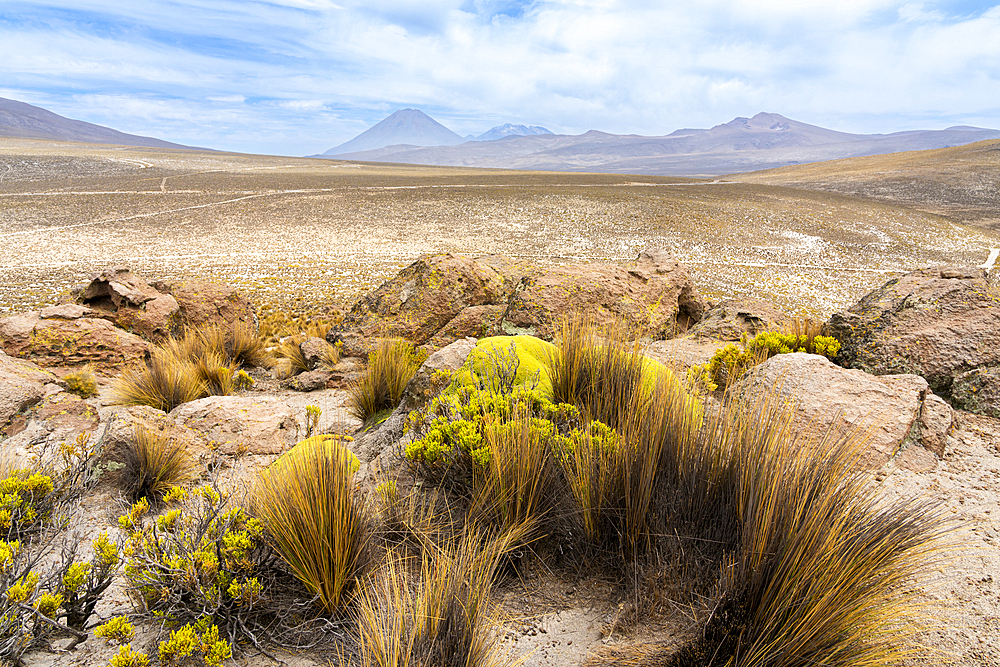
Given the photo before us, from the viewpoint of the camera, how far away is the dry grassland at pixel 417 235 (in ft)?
48.6

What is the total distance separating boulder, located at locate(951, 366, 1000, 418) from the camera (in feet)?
13.1

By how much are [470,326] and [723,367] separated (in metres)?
3.37

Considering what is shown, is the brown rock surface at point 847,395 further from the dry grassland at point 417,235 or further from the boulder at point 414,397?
the dry grassland at point 417,235

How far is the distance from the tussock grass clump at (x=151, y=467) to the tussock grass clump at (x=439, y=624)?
2.35 m

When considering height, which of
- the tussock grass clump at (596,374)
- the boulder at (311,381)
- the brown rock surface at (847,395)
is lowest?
the boulder at (311,381)

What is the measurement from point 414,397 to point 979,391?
4.55 m

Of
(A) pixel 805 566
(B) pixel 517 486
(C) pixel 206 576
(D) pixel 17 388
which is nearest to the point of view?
(A) pixel 805 566

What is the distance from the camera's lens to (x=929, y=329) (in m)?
4.54

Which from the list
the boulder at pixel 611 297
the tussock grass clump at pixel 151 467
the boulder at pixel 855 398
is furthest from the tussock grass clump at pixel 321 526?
the boulder at pixel 611 297

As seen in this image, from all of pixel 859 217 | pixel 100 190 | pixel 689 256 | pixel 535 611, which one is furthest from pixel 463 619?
pixel 100 190

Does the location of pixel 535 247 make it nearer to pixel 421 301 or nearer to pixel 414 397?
pixel 421 301

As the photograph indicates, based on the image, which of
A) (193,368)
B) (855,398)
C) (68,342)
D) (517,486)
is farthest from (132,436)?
(855,398)

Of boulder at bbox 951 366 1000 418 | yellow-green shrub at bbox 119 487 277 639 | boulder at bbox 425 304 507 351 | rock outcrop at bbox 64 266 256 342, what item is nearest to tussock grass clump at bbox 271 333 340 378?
rock outcrop at bbox 64 266 256 342

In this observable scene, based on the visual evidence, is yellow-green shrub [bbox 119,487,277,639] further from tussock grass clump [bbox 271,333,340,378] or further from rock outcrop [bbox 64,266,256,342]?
rock outcrop [bbox 64,266,256,342]
